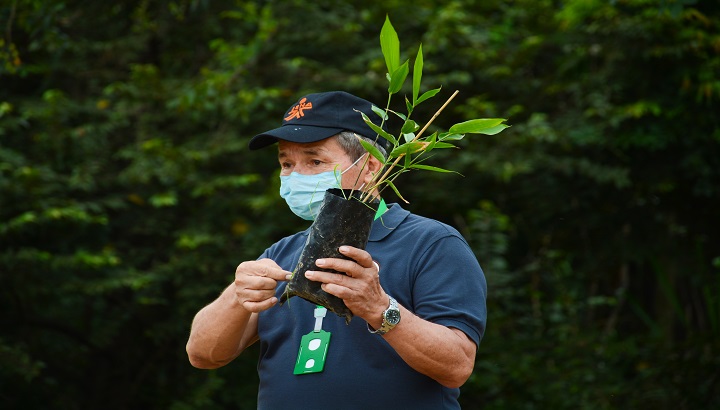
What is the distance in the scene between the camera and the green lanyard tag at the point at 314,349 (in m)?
2.05

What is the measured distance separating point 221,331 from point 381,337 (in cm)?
40

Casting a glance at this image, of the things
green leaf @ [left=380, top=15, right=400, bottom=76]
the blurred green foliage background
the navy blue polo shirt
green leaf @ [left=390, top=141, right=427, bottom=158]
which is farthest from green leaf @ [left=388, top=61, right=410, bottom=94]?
the blurred green foliage background

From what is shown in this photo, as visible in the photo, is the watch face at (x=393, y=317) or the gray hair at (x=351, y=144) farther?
the gray hair at (x=351, y=144)

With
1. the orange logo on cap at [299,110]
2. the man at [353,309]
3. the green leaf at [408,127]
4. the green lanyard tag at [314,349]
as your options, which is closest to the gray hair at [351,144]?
the man at [353,309]

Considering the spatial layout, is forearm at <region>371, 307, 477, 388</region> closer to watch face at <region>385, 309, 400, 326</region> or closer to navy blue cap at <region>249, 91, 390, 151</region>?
watch face at <region>385, 309, 400, 326</region>

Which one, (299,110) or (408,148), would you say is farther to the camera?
(299,110)

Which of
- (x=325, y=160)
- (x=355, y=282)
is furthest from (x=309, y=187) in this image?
(x=355, y=282)

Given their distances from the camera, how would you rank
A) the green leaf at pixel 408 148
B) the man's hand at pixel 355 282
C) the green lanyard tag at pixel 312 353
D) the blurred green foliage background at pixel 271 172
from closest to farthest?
the man's hand at pixel 355 282 < the green leaf at pixel 408 148 < the green lanyard tag at pixel 312 353 < the blurred green foliage background at pixel 271 172

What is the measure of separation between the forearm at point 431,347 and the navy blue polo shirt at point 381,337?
0.18ft

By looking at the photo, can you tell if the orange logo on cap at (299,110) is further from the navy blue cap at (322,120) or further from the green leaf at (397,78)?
the green leaf at (397,78)

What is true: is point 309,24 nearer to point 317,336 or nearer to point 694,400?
point 694,400

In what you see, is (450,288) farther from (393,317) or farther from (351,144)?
(351,144)

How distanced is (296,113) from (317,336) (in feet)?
1.96

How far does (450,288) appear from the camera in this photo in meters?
2.00
